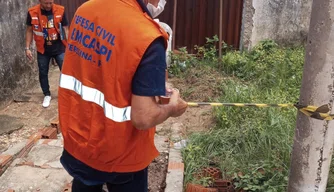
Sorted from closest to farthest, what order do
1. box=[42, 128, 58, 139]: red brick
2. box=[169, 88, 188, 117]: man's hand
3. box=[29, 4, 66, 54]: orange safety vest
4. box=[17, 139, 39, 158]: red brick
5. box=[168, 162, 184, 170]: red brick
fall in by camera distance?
box=[169, 88, 188, 117]: man's hand → box=[168, 162, 184, 170]: red brick → box=[17, 139, 39, 158]: red brick → box=[42, 128, 58, 139]: red brick → box=[29, 4, 66, 54]: orange safety vest

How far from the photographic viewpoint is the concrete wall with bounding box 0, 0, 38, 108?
518cm

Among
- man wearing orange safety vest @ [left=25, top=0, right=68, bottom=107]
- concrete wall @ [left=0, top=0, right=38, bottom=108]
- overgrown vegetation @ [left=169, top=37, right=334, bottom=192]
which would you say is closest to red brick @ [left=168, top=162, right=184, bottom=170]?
overgrown vegetation @ [left=169, top=37, right=334, bottom=192]

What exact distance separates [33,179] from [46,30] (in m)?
2.50

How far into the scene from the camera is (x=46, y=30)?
5.09 m

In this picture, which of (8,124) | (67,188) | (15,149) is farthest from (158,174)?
(8,124)

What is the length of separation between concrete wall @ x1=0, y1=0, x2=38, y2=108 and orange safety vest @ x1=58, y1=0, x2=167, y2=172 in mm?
3730

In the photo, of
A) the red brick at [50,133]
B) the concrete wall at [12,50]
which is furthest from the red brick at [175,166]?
the concrete wall at [12,50]

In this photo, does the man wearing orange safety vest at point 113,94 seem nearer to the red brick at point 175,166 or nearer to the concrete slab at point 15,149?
the red brick at point 175,166

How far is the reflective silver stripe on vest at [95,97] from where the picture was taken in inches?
65.4

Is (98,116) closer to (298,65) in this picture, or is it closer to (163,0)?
(163,0)

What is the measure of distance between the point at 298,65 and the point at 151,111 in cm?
481

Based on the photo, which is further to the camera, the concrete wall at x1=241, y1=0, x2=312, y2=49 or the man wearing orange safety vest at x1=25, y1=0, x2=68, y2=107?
the concrete wall at x1=241, y1=0, x2=312, y2=49

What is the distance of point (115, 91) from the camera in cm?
164

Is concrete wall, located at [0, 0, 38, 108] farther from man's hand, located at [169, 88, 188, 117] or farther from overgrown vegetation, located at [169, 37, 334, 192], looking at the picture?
man's hand, located at [169, 88, 188, 117]
